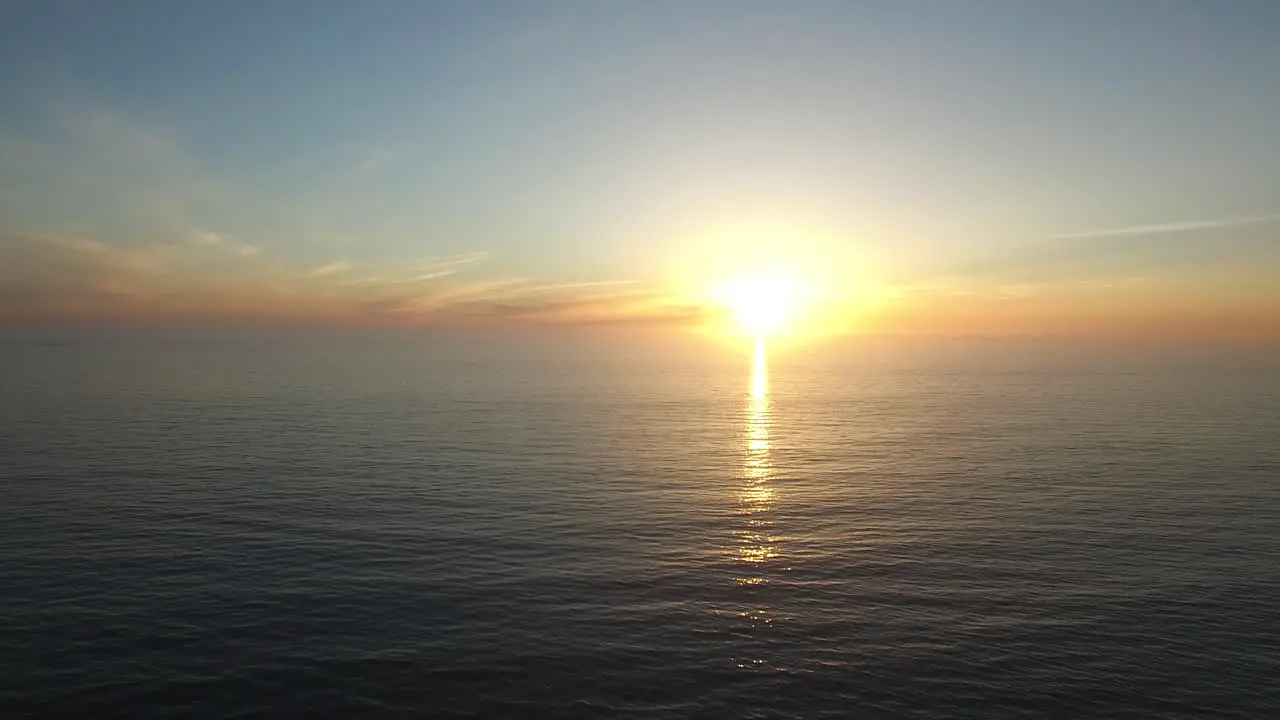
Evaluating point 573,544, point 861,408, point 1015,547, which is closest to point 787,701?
point 573,544

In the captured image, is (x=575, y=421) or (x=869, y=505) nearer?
(x=869, y=505)

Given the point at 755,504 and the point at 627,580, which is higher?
the point at 755,504

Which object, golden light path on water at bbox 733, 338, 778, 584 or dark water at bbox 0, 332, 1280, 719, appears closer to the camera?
dark water at bbox 0, 332, 1280, 719

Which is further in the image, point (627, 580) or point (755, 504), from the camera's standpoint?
point (755, 504)

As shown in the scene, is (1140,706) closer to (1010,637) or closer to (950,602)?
(1010,637)

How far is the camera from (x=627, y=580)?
192ft

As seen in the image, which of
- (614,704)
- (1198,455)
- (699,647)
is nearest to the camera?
(614,704)

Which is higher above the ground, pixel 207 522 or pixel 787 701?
pixel 207 522

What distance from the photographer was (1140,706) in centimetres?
4047

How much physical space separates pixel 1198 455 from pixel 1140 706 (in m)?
90.7

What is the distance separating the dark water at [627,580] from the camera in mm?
41281

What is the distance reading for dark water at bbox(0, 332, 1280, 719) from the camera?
41281mm

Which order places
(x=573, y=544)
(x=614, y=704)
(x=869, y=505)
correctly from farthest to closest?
(x=869, y=505) < (x=573, y=544) < (x=614, y=704)

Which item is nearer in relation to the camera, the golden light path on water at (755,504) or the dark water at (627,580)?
the dark water at (627,580)
